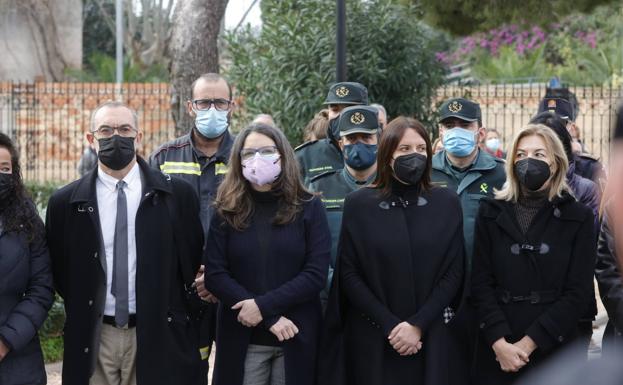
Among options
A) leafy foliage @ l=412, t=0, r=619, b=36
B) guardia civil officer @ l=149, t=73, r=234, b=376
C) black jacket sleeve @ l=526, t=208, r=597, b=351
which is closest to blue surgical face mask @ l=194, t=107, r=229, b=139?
guardia civil officer @ l=149, t=73, r=234, b=376

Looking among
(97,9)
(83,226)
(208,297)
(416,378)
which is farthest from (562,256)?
(97,9)

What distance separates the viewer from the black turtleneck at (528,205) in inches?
229

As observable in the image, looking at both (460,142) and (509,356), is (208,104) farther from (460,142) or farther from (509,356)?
(509,356)

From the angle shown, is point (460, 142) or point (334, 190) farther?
point (460, 142)

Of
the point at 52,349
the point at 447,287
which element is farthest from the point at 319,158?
the point at 52,349

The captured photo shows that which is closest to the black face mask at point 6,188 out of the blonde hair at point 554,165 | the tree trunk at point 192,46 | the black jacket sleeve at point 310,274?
the black jacket sleeve at point 310,274

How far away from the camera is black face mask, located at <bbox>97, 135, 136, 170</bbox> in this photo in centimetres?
557

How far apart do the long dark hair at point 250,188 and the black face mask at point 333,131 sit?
110cm

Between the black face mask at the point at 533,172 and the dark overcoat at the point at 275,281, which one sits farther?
the black face mask at the point at 533,172

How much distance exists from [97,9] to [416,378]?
40.9 metres

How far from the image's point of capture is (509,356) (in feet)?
18.4

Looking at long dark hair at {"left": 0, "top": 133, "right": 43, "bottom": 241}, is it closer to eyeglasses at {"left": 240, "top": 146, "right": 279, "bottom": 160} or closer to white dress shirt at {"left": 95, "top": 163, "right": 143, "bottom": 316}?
white dress shirt at {"left": 95, "top": 163, "right": 143, "bottom": 316}

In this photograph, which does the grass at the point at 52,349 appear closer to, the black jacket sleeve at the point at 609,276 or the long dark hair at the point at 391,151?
the long dark hair at the point at 391,151

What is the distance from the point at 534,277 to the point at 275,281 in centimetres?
146
